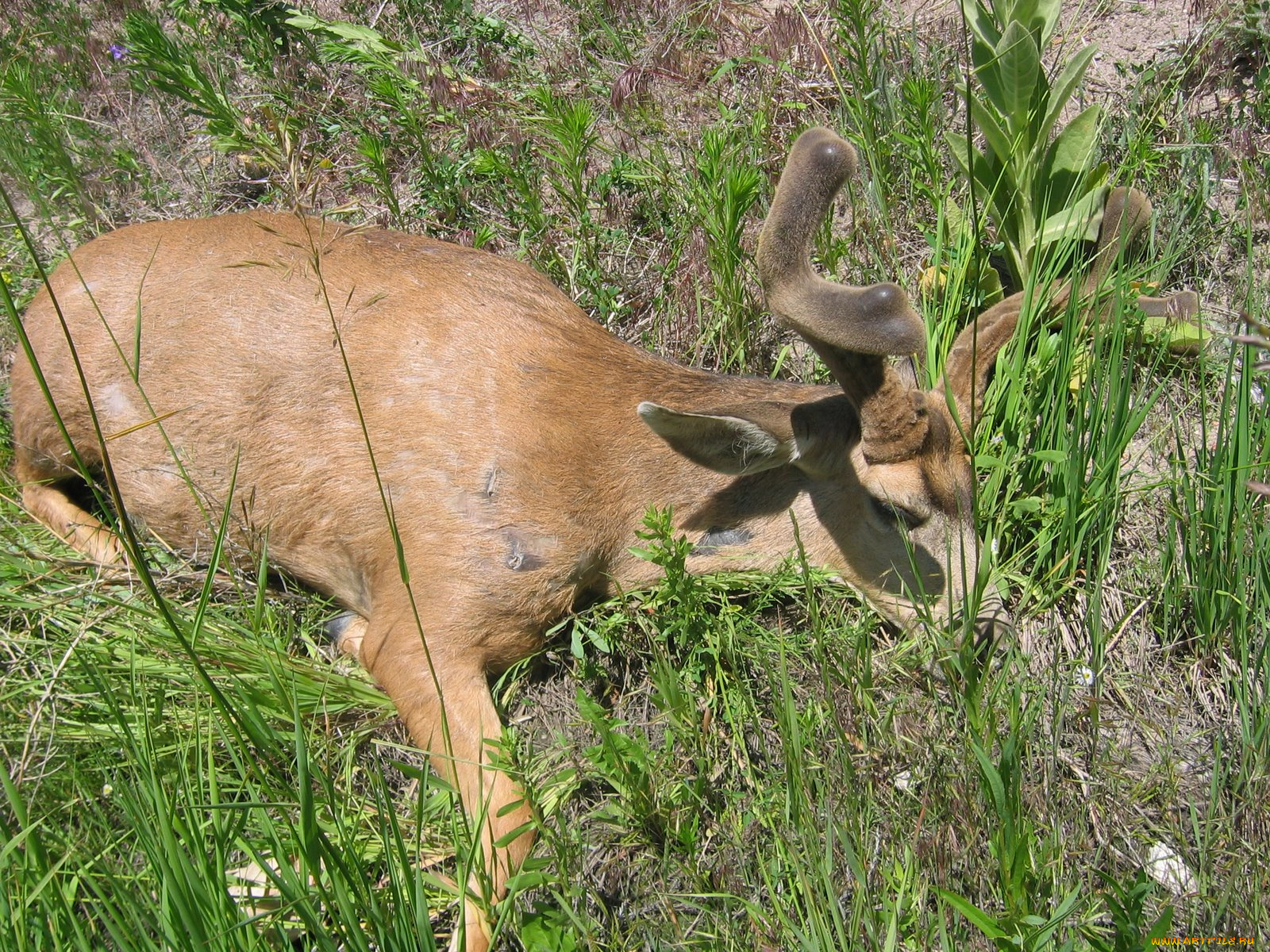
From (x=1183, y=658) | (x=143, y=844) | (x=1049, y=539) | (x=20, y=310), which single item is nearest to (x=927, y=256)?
(x=1049, y=539)

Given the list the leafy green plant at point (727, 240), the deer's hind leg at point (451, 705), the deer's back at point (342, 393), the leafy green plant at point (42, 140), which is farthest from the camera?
the leafy green plant at point (42, 140)

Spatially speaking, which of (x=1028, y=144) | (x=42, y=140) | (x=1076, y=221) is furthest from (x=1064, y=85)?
(x=42, y=140)

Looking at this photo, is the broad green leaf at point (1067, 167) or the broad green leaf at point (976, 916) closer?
the broad green leaf at point (976, 916)

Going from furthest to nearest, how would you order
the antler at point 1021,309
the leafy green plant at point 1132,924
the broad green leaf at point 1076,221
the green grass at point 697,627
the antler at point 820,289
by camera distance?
the broad green leaf at point 1076,221 → the antler at point 1021,309 → the antler at point 820,289 → the green grass at point 697,627 → the leafy green plant at point 1132,924

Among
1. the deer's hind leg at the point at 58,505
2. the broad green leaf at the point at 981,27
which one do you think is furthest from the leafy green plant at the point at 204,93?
the broad green leaf at the point at 981,27

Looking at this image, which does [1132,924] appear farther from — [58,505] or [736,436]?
[58,505]

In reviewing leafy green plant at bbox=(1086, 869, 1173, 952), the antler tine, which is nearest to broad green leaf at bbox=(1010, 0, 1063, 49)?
the antler tine

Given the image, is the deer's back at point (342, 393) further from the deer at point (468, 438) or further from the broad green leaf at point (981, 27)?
the broad green leaf at point (981, 27)

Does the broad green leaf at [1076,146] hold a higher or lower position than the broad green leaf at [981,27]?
lower

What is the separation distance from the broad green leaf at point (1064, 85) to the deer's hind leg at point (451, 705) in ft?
9.75

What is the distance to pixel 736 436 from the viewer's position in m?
3.32

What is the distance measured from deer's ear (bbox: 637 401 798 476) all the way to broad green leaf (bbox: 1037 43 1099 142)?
1.62 metres

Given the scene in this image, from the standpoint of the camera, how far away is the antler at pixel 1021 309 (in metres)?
3.64

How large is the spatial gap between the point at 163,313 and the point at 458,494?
1.48 metres
